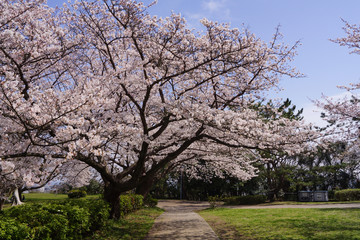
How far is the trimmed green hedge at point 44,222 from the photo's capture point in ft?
14.2

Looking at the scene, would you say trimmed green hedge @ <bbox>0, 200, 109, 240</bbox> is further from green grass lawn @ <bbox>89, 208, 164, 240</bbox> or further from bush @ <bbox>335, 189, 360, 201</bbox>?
bush @ <bbox>335, 189, 360, 201</bbox>

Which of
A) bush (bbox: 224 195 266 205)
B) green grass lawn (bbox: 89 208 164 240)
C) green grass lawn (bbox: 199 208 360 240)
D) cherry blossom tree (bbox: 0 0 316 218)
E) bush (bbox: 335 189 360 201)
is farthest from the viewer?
bush (bbox: 224 195 266 205)

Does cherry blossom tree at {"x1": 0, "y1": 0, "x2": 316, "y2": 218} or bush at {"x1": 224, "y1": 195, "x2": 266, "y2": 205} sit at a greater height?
cherry blossom tree at {"x1": 0, "y1": 0, "x2": 316, "y2": 218}

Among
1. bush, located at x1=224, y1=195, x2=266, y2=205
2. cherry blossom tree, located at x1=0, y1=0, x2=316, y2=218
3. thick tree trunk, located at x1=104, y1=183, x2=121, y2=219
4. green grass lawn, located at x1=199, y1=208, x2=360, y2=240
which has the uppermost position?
cherry blossom tree, located at x1=0, y1=0, x2=316, y2=218

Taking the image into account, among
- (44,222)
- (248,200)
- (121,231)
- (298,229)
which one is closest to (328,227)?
(298,229)

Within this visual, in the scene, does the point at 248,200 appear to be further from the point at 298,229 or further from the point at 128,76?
the point at 128,76

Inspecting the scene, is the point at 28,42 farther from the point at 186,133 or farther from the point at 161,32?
the point at 186,133

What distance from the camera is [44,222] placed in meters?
5.55

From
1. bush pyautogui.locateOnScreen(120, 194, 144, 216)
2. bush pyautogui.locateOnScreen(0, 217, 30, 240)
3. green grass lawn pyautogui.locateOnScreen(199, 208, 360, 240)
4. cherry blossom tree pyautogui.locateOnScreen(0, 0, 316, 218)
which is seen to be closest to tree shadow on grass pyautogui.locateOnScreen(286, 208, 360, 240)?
green grass lawn pyautogui.locateOnScreen(199, 208, 360, 240)

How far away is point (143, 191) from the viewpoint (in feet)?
62.3

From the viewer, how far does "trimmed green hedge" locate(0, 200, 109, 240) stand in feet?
14.2

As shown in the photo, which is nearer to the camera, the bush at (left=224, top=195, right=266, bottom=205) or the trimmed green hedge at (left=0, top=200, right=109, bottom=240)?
the trimmed green hedge at (left=0, top=200, right=109, bottom=240)

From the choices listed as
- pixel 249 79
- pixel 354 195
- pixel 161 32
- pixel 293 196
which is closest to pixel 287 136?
pixel 249 79

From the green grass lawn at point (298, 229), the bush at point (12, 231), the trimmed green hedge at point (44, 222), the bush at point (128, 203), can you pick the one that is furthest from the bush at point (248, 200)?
the bush at point (12, 231)
